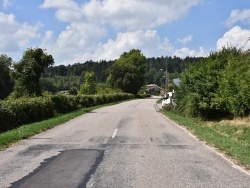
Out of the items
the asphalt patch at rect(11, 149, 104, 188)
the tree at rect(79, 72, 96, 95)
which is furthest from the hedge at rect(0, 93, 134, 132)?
the tree at rect(79, 72, 96, 95)

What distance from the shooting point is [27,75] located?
30.4 meters

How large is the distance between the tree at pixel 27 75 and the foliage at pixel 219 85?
39.4 feet

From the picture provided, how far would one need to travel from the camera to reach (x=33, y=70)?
30.7 m

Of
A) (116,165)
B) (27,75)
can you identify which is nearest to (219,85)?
(116,165)

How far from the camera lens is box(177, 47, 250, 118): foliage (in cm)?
1970

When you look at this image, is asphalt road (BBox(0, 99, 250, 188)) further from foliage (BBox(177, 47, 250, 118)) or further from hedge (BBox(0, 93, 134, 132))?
foliage (BBox(177, 47, 250, 118))

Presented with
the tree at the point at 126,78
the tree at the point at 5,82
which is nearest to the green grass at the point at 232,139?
the tree at the point at 5,82

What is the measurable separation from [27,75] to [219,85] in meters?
15.8

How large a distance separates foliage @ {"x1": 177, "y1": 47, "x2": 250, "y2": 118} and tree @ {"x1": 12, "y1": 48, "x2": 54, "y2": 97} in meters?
12.0

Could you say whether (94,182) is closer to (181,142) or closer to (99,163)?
(99,163)

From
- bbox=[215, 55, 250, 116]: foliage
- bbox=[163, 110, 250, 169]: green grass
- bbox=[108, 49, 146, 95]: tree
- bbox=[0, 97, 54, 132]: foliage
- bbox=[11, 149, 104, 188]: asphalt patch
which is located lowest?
bbox=[163, 110, 250, 169]: green grass

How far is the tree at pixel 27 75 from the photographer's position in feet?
99.8

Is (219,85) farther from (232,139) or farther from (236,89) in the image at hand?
(232,139)

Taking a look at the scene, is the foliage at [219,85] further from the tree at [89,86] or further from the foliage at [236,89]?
the tree at [89,86]
